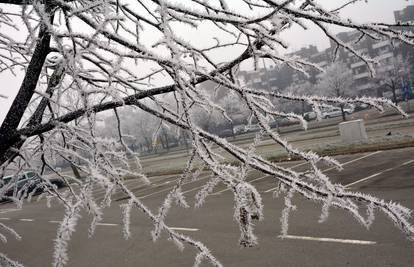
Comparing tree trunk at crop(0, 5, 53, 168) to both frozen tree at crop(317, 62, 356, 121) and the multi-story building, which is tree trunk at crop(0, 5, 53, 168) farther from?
the multi-story building

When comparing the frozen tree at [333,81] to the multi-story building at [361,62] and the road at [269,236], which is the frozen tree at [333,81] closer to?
the multi-story building at [361,62]

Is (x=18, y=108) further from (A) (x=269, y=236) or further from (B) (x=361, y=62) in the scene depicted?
(B) (x=361, y=62)

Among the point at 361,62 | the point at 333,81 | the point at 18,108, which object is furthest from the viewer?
the point at 361,62

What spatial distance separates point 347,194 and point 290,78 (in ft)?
295

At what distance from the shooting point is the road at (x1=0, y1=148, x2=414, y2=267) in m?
5.52

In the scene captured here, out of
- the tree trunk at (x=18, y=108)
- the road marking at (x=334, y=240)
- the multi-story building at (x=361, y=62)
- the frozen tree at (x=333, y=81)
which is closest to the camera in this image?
the tree trunk at (x=18, y=108)

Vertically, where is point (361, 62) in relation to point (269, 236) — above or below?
above

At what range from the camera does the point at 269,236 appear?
679cm

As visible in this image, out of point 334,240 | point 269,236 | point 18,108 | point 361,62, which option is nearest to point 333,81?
point 361,62

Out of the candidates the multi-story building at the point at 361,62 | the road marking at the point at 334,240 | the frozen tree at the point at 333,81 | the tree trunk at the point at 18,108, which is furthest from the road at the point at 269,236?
the multi-story building at the point at 361,62

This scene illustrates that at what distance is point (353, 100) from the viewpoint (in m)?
1.52

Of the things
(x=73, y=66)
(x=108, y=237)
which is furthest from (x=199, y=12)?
(x=108, y=237)

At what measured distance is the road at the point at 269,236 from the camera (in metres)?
5.52

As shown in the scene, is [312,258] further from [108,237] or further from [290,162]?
[290,162]
